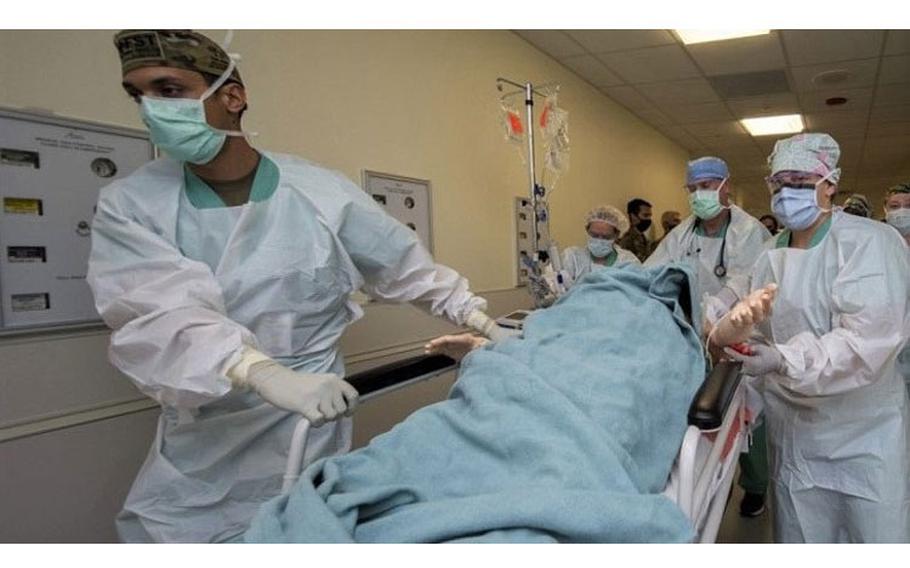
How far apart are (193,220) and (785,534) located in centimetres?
153

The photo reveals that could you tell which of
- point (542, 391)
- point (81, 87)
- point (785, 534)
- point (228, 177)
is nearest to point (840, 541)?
point (785, 534)

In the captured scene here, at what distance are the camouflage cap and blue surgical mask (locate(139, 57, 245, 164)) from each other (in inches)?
2.3

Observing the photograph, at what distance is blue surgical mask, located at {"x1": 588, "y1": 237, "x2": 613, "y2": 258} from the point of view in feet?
10.4

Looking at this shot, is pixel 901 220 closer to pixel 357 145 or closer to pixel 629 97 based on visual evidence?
pixel 629 97

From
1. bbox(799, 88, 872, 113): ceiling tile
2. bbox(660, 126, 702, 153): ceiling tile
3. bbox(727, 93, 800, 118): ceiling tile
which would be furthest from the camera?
bbox(660, 126, 702, 153): ceiling tile

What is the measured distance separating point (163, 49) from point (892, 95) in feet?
15.6

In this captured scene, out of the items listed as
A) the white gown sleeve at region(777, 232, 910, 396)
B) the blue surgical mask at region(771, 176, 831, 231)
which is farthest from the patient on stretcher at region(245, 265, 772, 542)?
the blue surgical mask at region(771, 176, 831, 231)

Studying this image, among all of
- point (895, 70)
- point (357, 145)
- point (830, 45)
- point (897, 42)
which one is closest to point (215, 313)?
point (357, 145)

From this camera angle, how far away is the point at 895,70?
Answer: 356 cm

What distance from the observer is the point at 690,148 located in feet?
20.7

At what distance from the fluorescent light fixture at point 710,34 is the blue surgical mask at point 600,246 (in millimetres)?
1100

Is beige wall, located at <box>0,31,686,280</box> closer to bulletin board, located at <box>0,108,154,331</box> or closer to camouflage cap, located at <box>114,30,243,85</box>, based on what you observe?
bulletin board, located at <box>0,108,154,331</box>

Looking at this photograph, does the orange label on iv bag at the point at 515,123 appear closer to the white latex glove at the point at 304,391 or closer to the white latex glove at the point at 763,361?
the white latex glove at the point at 763,361

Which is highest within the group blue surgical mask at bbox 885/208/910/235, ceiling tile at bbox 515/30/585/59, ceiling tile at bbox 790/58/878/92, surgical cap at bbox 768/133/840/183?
ceiling tile at bbox 515/30/585/59
